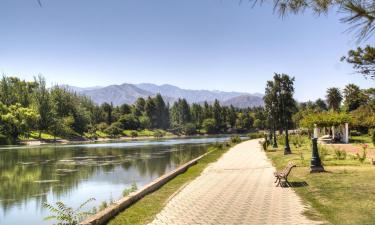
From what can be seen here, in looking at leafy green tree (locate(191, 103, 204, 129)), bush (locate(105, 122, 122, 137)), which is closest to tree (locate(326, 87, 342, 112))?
bush (locate(105, 122, 122, 137))

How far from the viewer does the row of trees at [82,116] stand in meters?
92.8

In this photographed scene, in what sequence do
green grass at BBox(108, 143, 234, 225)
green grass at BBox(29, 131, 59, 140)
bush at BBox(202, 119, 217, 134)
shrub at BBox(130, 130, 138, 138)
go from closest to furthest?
1. green grass at BBox(108, 143, 234, 225)
2. green grass at BBox(29, 131, 59, 140)
3. shrub at BBox(130, 130, 138, 138)
4. bush at BBox(202, 119, 217, 134)

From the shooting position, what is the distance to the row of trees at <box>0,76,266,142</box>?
9281 cm

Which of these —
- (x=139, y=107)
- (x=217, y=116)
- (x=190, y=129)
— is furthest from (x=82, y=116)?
(x=217, y=116)

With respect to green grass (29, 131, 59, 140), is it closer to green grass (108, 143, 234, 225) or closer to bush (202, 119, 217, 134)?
bush (202, 119, 217, 134)

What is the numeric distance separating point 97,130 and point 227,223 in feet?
408

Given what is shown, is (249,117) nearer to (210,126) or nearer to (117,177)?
(210,126)

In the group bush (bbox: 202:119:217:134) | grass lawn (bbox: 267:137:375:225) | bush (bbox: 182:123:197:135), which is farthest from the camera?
bush (bbox: 182:123:197:135)

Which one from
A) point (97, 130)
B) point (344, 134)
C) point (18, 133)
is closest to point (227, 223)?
point (344, 134)

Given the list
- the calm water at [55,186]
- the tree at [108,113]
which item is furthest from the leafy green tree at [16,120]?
the calm water at [55,186]

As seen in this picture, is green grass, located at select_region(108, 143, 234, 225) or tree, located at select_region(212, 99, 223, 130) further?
tree, located at select_region(212, 99, 223, 130)

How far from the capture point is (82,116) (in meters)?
120

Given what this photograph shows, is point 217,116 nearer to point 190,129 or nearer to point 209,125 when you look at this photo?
point 209,125

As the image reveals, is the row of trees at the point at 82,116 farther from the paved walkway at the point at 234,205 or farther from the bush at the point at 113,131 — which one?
the paved walkway at the point at 234,205
